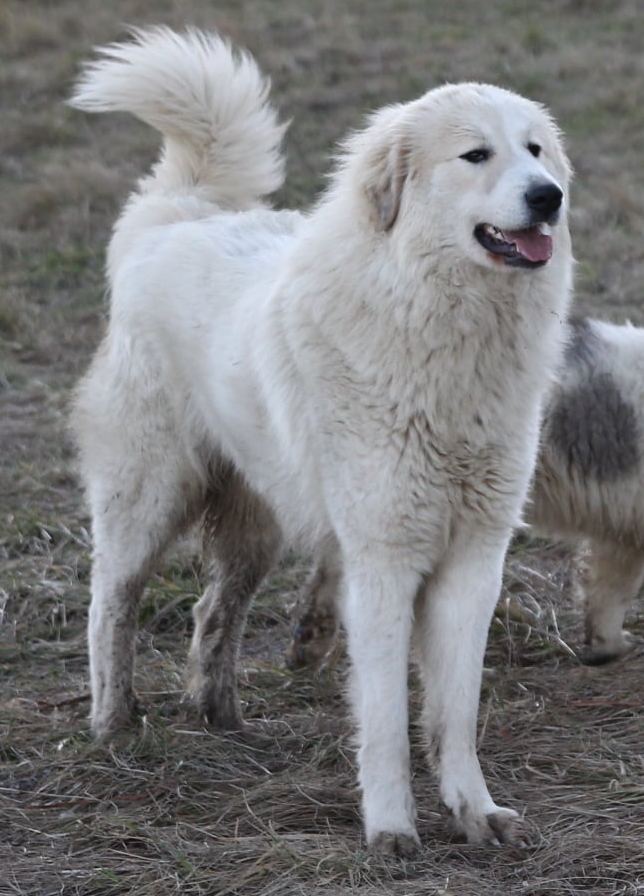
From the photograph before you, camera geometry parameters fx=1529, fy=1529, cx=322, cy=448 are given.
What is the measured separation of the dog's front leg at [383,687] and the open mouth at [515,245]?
735 mm

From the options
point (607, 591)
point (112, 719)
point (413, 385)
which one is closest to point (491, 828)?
point (413, 385)

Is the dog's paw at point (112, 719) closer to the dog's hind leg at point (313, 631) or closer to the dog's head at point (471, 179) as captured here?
the dog's hind leg at point (313, 631)

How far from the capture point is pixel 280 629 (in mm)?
5129

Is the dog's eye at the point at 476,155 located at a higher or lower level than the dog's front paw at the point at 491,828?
higher

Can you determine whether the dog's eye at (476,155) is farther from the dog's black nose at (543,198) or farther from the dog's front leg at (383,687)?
the dog's front leg at (383,687)

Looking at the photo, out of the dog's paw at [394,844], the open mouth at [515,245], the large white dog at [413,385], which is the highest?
the open mouth at [515,245]

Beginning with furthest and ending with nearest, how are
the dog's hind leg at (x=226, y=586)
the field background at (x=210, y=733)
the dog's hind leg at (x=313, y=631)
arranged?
the dog's hind leg at (x=313, y=631), the dog's hind leg at (x=226, y=586), the field background at (x=210, y=733)

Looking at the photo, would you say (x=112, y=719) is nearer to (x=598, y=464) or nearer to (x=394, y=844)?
(x=394, y=844)

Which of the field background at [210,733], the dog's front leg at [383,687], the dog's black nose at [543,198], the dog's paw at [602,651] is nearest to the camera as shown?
the dog's black nose at [543,198]

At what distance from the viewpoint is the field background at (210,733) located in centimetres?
334

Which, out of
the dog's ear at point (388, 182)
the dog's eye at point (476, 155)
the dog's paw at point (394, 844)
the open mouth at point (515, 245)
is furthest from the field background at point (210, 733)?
the dog's eye at point (476, 155)

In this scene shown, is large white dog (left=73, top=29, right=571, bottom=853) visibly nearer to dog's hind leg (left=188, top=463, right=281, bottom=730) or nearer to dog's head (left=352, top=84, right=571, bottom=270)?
dog's head (left=352, top=84, right=571, bottom=270)

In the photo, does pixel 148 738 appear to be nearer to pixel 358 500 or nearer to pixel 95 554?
pixel 95 554

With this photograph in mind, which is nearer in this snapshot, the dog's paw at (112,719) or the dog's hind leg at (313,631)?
the dog's paw at (112,719)
